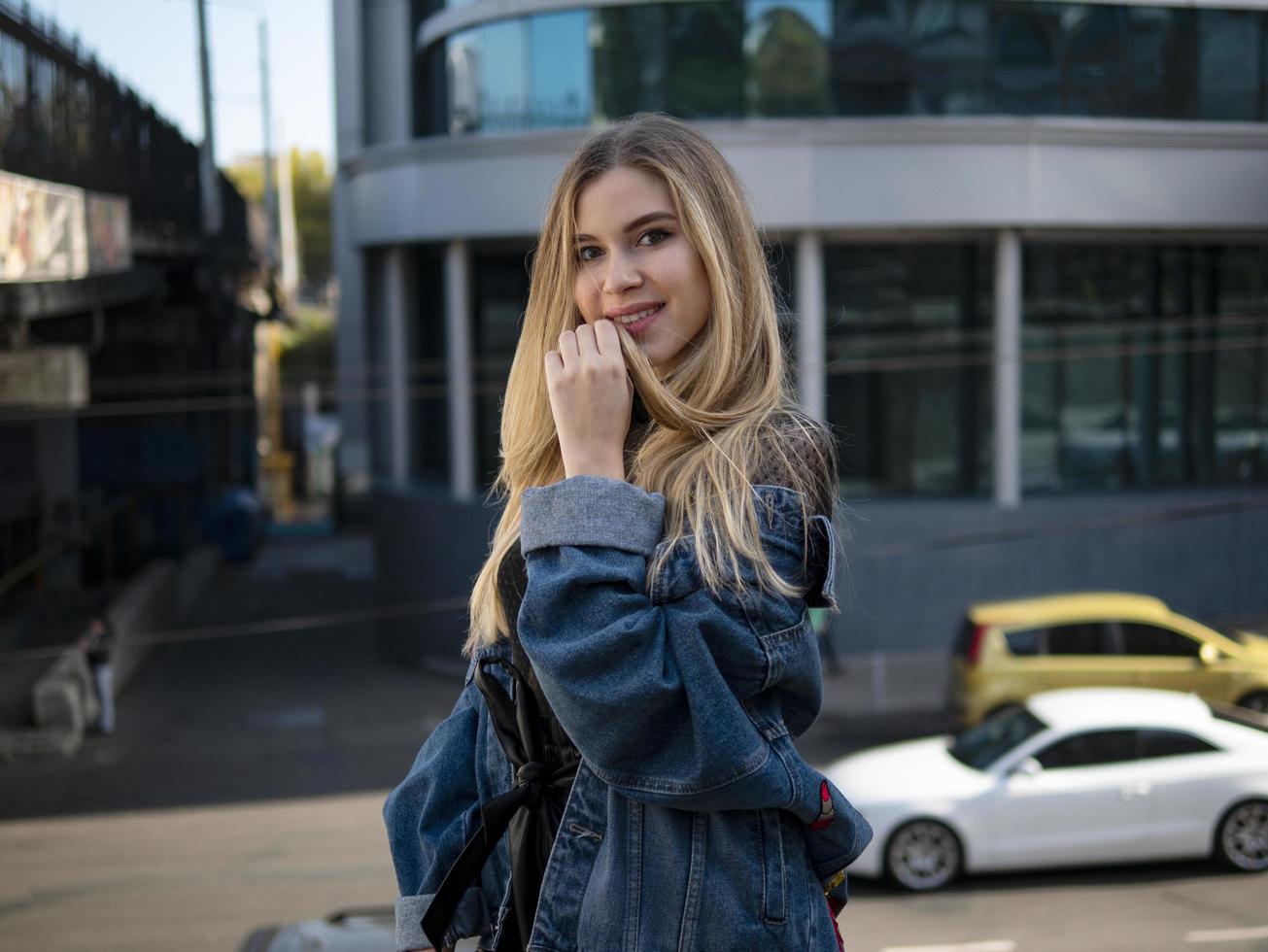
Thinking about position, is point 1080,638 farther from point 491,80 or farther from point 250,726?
point 491,80

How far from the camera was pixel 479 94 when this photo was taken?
1498 cm

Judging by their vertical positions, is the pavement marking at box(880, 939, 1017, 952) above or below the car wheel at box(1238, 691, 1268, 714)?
below

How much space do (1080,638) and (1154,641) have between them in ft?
2.58

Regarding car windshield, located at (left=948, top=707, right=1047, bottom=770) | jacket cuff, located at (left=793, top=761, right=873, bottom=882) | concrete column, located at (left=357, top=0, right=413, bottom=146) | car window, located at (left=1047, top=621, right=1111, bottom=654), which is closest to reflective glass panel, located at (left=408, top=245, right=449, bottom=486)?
concrete column, located at (left=357, top=0, right=413, bottom=146)

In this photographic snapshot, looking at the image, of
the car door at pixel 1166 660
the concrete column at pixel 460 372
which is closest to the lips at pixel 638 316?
the car door at pixel 1166 660

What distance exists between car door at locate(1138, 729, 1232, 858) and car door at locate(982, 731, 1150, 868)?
0.12 meters

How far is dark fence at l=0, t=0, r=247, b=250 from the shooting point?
8242mm

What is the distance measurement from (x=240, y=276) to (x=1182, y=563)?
16911 mm

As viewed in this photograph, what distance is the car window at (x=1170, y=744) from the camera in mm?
6773

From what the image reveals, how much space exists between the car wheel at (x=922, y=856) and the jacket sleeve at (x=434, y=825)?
6.35 metres

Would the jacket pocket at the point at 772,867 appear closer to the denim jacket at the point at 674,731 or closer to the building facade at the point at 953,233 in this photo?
the denim jacket at the point at 674,731

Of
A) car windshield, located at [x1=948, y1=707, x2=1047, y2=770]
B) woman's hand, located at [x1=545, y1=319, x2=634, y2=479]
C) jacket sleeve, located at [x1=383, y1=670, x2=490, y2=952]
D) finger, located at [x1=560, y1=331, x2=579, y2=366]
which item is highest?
finger, located at [x1=560, y1=331, x2=579, y2=366]

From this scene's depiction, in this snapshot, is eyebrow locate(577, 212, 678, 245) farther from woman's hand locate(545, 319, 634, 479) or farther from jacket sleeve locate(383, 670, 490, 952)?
jacket sleeve locate(383, 670, 490, 952)

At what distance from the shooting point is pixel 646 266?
1.78 metres
